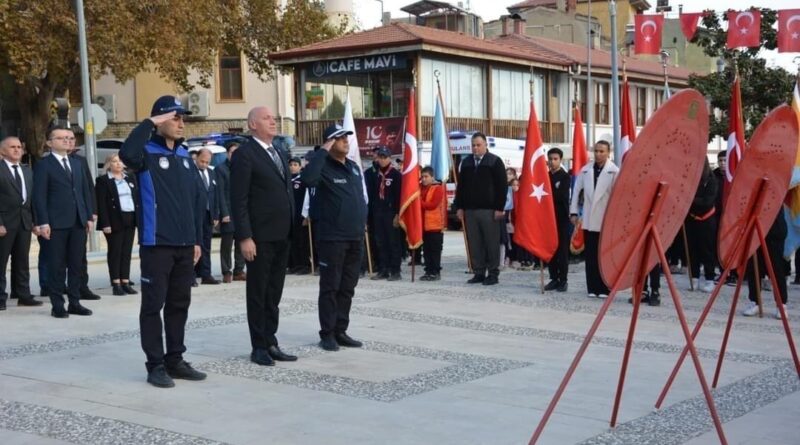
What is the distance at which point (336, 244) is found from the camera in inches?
341

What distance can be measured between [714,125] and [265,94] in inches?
817

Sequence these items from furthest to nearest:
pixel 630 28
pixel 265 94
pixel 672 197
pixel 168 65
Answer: pixel 265 94, pixel 168 65, pixel 630 28, pixel 672 197

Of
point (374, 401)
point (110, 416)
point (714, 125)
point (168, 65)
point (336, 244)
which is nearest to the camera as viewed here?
point (110, 416)

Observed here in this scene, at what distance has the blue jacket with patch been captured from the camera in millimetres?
7188

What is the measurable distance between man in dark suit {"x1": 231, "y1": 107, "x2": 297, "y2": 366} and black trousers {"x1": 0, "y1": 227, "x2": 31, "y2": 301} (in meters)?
4.81

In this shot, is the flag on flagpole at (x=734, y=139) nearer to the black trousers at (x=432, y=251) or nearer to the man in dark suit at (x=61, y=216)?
the black trousers at (x=432, y=251)

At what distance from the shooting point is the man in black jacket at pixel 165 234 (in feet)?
23.6

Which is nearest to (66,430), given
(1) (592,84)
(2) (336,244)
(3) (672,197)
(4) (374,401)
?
(4) (374,401)

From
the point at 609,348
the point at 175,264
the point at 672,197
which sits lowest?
the point at 609,348

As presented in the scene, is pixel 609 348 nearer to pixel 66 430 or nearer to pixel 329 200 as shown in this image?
pixel 329 200

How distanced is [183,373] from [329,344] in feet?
5.31

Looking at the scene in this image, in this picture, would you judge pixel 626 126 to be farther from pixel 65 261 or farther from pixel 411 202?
pixel 65 261

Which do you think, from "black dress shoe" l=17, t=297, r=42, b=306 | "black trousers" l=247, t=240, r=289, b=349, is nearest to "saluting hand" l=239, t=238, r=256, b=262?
"black trousers" l=247, t=240, r=289, b=349

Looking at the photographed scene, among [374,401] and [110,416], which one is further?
[374,401]
